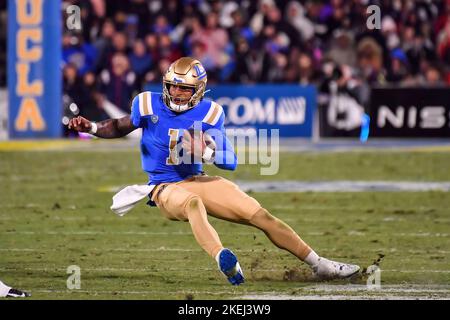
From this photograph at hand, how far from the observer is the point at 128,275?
24.0ft

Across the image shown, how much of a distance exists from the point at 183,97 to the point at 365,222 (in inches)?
132

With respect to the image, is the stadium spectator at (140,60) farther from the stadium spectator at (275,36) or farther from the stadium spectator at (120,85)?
the stadium spectator at (120,85)

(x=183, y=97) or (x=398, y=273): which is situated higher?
(x=183, y=97)

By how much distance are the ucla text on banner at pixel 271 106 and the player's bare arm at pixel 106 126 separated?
1028cm

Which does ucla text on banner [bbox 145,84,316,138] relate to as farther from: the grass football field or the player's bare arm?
the player's bare arm

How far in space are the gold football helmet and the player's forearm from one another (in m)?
0.31

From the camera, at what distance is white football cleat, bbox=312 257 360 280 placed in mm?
7008

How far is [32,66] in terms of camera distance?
681 inches

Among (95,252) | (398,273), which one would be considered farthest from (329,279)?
(95,252)

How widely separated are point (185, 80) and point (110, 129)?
21.6 inches

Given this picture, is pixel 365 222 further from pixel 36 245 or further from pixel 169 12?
pixel 169 12

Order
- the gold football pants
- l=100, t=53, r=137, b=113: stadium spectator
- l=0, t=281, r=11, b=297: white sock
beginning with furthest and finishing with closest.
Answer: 1. l=100, t=53, r=137, b=113: stadium spectator
2. the gold football pants
3. l=0, t=281, r=11, b=297: white sock

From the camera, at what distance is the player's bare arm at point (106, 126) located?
6.96 meters

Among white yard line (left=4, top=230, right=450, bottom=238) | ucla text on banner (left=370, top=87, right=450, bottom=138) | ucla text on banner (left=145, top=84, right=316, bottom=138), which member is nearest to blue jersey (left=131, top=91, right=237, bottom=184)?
white yard line (left=4, top=230, right=450, bottom=238)
